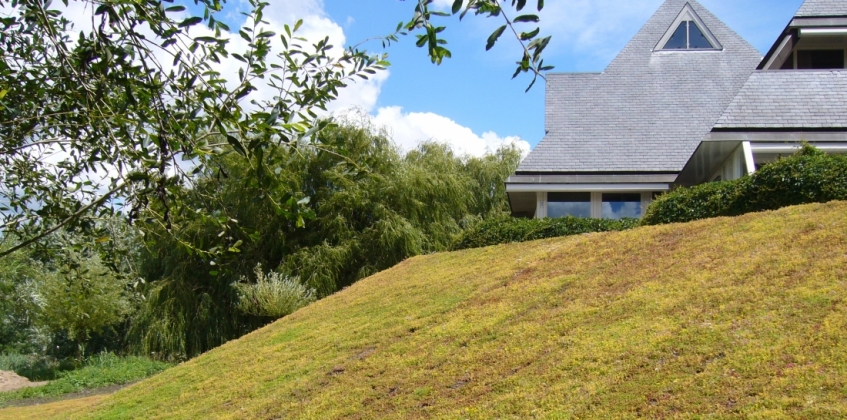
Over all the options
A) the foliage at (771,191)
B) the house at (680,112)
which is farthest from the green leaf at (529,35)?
the house at (680,112)

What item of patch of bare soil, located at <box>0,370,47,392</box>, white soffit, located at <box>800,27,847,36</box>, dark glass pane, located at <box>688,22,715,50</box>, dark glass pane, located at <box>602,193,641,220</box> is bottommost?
patch of bare soil, located at <box>0,370,47,392</box>

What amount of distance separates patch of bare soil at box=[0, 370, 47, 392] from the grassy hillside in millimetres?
5151

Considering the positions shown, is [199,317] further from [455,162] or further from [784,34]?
[784,34]

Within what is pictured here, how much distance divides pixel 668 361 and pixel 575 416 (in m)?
1.10

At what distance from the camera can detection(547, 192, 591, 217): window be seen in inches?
692

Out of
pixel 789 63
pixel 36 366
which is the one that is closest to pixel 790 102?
pixel 789 63

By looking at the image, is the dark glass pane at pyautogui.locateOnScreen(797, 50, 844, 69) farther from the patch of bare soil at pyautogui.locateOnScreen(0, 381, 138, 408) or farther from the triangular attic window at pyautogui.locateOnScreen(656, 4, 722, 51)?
the patch of bare soil at pyautogui.locateOnScreen(0, 381, 138, 408)

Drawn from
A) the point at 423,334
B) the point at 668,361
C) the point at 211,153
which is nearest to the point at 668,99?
the point at 423,334

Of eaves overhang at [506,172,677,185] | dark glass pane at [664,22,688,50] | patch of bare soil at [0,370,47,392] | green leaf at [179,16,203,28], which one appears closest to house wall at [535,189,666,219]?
eaves overhang at [506,172,677,185]

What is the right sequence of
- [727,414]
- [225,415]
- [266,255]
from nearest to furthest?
[727,414]
[225,415]
[266,255]

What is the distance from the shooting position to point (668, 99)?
752 inches

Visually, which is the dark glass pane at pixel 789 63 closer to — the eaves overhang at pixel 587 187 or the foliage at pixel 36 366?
the eaves overhang at pixel 587 187

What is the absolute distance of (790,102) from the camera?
46.8 feet

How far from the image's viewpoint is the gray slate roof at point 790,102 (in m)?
13.9
